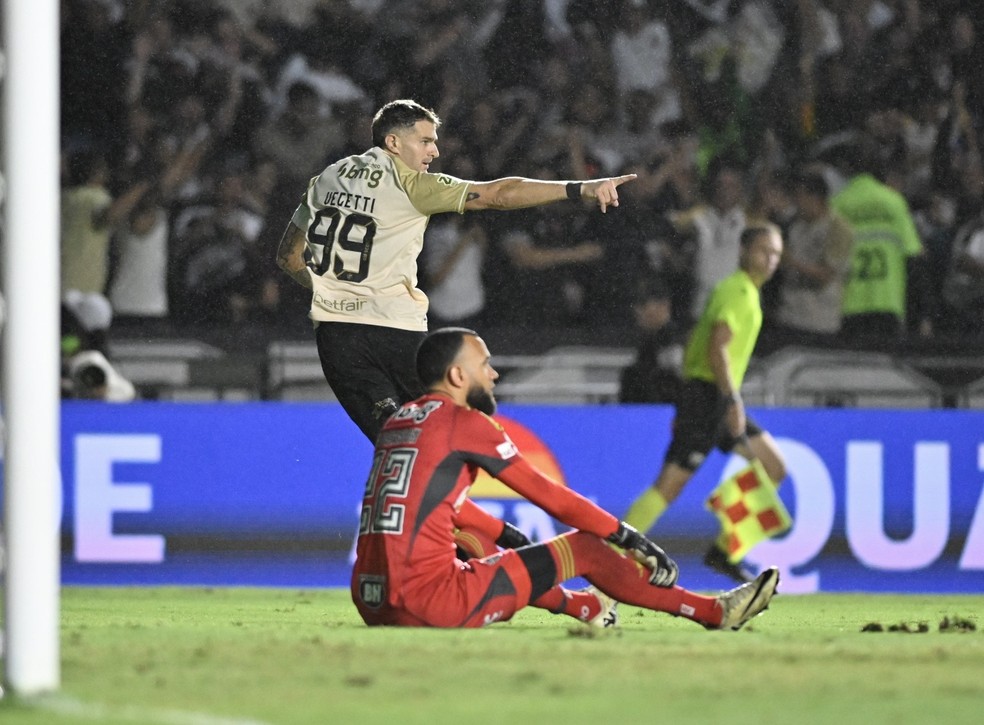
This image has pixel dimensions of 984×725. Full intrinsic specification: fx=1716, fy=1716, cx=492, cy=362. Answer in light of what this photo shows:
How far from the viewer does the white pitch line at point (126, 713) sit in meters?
3.87

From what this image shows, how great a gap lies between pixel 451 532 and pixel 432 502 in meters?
0.16

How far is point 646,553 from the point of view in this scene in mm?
5602

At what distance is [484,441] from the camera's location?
222 inches

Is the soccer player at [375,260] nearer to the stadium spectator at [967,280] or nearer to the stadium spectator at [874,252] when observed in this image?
the stadium spectator at [874,252]

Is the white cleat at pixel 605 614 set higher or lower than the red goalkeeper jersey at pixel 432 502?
lower

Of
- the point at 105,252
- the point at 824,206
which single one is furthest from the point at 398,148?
the point at 824,206

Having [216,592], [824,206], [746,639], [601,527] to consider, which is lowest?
[216,592]

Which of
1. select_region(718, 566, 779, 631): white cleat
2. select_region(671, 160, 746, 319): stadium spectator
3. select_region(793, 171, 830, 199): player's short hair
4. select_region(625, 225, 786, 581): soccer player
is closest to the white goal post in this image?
select_region(718, 566, 779, 631): white cleat

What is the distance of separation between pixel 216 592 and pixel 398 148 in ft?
11.2

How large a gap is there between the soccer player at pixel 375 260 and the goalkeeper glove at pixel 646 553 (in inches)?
58.9

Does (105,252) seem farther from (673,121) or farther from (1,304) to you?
(1,304)

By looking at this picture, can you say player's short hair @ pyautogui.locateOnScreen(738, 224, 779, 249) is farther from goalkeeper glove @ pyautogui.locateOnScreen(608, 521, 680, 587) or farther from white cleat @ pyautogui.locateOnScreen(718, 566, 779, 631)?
goalkeeper glove @ pyautogui.locateOnScreen(608, 521, 680, 587)

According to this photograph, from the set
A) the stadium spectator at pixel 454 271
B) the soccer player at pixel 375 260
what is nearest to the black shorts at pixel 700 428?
the stadium spectator at pixel 454 271

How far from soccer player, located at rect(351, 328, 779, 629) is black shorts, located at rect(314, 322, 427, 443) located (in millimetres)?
1011
